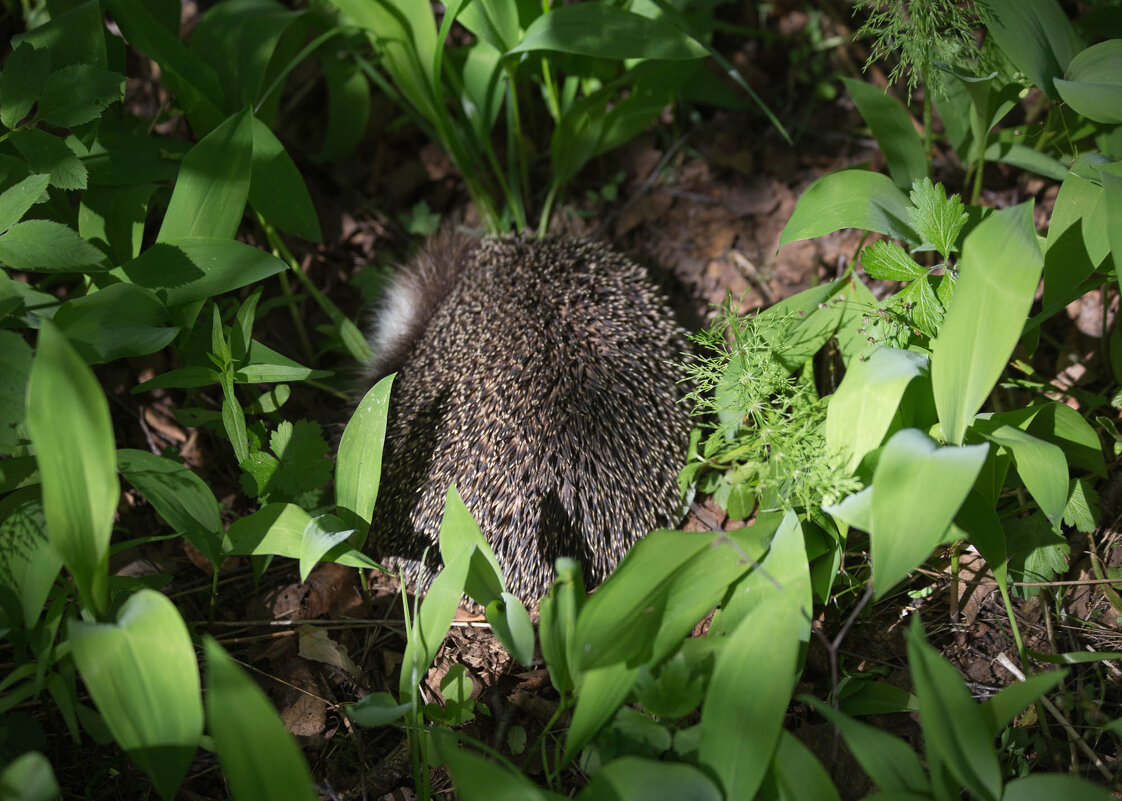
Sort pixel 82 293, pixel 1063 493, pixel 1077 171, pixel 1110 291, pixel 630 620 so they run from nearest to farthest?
pixel 630 620 < pixel 1063 493 < pixel 1077 171 < pixel 82 293 < pixel 1110 291

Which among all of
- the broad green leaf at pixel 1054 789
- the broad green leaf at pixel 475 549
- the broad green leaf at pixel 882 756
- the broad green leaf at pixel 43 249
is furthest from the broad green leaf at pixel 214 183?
the broad green leaf at pixel 1054 789

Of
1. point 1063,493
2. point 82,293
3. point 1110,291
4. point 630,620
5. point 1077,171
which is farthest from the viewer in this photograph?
point 1110,291

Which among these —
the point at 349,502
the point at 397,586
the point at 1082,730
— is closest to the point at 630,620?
the point at 349,502

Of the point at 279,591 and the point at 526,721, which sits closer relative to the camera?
the point at 526,721

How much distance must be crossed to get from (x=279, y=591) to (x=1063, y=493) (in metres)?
2.45

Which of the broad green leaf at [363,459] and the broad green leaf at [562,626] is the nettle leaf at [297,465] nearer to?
the broad green leaf at [363,459]

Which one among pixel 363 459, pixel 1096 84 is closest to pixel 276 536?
pixel 363 459

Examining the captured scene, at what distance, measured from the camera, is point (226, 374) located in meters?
2.29

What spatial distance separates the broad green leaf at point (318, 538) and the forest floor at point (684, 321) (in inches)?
21.1

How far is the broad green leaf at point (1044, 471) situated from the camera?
6.53 feet

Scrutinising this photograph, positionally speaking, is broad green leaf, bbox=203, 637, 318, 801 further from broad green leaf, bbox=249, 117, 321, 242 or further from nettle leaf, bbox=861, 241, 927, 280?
nettle leaf, bbox=861, 241, 927, 280

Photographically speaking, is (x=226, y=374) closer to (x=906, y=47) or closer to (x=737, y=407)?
(x=737, y=407)

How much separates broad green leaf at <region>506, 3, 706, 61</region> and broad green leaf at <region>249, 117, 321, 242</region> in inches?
35.3

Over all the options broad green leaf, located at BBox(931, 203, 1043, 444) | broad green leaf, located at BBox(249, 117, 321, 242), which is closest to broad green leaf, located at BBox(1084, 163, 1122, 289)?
broad green leaf, located at BBox(931, 203, 1043, 444)
